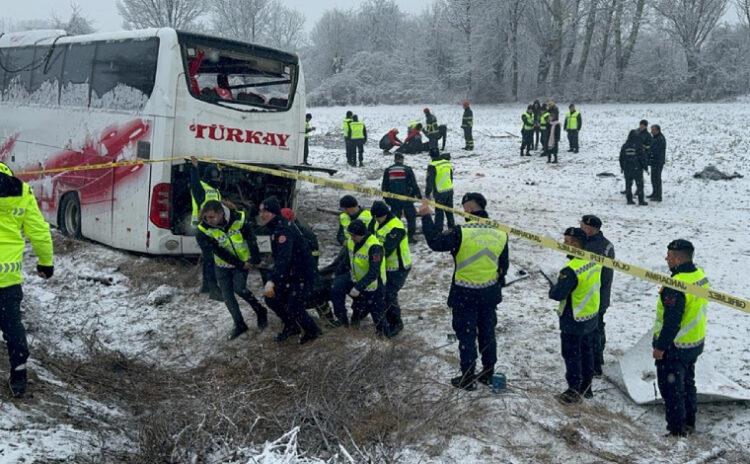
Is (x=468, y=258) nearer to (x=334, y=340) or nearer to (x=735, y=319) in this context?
(x=334, y=340)

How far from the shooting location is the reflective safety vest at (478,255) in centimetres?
607

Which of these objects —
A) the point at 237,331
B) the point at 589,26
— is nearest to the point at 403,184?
the point at 237,331

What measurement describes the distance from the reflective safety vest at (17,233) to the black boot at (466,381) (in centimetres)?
357

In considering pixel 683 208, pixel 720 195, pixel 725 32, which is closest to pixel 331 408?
pixel 683 208

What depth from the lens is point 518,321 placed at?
8.02 metres

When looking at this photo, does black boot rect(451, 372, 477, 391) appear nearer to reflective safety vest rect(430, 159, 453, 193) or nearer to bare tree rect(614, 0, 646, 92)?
reflective safety vest rect(430, 159, 453, 193)

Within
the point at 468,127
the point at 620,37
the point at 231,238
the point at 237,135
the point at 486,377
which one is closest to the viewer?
the point at 486,377

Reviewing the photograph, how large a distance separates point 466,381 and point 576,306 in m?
1.20

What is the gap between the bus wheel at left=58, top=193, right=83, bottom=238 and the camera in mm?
10883

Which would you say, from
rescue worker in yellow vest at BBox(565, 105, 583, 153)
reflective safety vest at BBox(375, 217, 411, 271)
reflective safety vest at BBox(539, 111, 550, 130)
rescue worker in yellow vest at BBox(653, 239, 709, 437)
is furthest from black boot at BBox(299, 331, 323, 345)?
rescue worker in yellow vest at BBox(565, 105, 583, 153)

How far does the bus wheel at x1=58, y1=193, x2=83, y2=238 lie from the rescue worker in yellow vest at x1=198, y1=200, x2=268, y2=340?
4534mm

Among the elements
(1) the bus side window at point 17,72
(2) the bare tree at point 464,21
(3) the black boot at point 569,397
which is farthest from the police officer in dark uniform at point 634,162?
(2) the bare tree at point 464,21

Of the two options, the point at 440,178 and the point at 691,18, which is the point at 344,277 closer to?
the point at 440,178

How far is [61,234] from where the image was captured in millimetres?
11250
